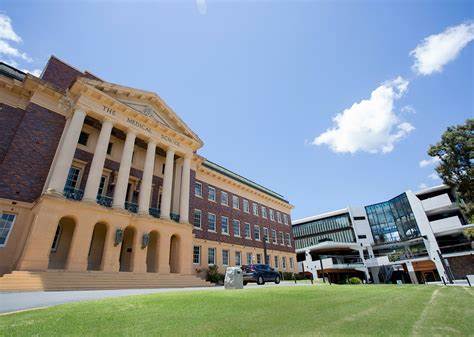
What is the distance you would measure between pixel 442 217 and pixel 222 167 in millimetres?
42178

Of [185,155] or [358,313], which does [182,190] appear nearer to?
[185,155]

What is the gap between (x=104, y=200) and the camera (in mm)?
19703

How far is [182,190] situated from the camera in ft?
78.6

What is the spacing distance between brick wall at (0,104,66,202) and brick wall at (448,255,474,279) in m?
55.9

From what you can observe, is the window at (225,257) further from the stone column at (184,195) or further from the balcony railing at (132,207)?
the balcony railing at (132,207)

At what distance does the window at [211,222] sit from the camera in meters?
29.5

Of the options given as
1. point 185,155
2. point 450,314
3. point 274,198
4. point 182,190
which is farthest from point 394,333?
point 274,198

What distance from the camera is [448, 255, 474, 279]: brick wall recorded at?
1515 inches

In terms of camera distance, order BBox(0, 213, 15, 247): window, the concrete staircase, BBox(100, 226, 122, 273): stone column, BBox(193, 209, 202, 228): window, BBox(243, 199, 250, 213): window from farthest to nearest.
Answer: BBox(243, 199, 250, 213): window → BBox(193, 209, 202, 228): window → BBox(100, 226, 122, 273): stone column → BBox(0, 213, 15, 247): window → the concrete staircase

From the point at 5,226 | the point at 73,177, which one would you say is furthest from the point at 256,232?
the point at 5,226

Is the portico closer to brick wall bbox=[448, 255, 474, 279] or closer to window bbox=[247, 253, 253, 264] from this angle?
window bbox=[247, 253, 253, 264]

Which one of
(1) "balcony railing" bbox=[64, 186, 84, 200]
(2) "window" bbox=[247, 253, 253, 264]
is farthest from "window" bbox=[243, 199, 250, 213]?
(1) "balcony railing" bbox=[64, 186, 84, 200]

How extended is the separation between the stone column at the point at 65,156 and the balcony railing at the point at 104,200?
11.3 ft

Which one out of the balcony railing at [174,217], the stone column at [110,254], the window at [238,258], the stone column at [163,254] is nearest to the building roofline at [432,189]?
the window at [238,258]
